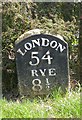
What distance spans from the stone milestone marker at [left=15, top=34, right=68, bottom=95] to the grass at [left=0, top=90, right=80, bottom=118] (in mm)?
177

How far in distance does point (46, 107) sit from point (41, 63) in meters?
0.63

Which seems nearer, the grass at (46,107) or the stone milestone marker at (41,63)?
the grass at (46,107)

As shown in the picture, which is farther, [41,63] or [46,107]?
[41,63]

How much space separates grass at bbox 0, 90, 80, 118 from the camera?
14.1 feet

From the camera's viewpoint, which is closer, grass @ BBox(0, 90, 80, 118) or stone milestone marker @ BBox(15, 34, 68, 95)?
grass @ BBox(0, 90, 80, 118)

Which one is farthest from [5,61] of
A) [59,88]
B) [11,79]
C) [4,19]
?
[59,88]

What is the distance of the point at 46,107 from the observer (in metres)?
4.51

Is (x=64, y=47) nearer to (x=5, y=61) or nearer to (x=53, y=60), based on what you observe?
(x=53, y=60)

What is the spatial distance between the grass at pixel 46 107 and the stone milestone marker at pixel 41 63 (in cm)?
18

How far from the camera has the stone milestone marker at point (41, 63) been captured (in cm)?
476

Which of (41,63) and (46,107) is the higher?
(41,63)

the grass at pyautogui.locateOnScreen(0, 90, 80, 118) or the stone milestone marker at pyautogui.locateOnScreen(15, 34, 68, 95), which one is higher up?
the stone milestone marker at pyautogui.locateOnScreen(15, 34, 68, 95)

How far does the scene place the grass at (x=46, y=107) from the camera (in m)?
4.29

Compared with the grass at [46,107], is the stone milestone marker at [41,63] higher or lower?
higher
